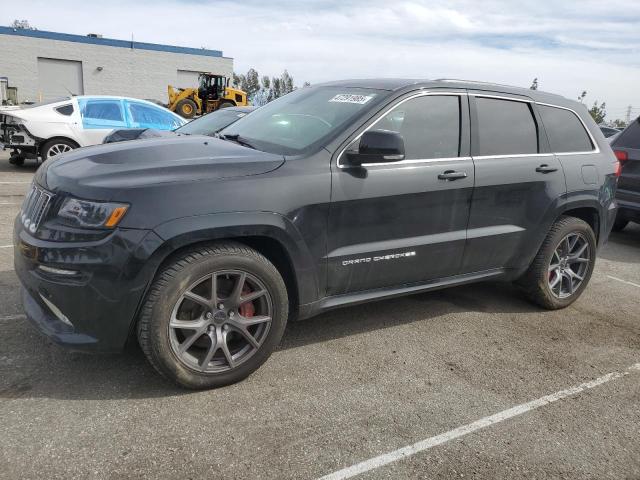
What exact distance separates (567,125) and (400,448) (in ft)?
10.8

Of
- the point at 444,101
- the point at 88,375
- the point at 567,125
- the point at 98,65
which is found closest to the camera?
the point at 88,375

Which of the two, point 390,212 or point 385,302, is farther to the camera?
point 385,302

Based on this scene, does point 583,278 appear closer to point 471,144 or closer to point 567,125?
point 567,125

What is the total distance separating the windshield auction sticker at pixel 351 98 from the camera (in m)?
3.66

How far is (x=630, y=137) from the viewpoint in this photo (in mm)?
7211

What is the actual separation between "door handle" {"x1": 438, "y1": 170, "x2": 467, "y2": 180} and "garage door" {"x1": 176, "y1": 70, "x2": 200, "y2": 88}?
45.7 m

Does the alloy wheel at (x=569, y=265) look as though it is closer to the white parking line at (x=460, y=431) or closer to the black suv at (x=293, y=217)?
the black suv at (x=293, y=217)

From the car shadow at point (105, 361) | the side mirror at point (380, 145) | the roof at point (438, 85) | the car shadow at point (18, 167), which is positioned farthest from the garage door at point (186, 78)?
the side mirror at point (380, 145)

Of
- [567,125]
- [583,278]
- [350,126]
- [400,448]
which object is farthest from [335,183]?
[583,278]

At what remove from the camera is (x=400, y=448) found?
2.68 m

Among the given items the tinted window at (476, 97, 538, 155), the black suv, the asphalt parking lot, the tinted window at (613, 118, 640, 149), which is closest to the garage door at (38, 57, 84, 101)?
the tinted window at (613, 118, 640, 149)

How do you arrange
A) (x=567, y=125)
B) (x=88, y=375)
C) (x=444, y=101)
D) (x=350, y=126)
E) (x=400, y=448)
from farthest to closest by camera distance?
→ (x=567, y=125)
(x=444, y=101)
(x=350, y=126)
(x=88, y=375)
(x=400, y=448)

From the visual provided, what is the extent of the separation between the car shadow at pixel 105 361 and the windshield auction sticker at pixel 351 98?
168 cm

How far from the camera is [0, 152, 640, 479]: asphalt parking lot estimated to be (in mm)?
2531
